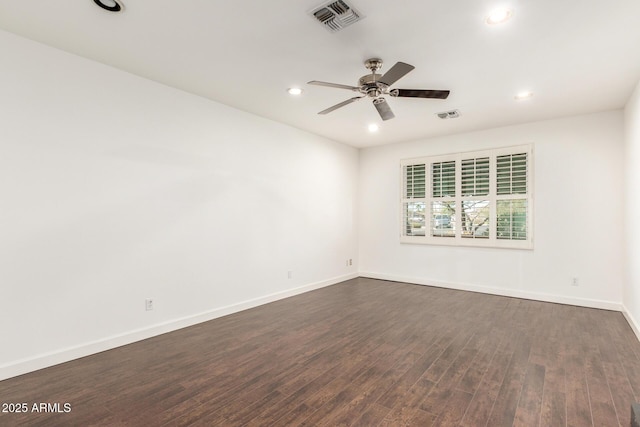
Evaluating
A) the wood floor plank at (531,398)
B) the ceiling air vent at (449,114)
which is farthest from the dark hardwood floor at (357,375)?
the ceiling air vent at (449,114)

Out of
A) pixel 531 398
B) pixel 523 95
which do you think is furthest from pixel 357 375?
pixel 523 95

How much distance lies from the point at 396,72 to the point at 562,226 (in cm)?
388

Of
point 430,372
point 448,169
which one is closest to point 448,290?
point 448,169

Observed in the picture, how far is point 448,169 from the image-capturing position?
230 inches

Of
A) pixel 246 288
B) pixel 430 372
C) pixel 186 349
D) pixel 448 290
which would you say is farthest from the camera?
pixel 448 290

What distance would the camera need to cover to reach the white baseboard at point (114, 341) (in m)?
2.63

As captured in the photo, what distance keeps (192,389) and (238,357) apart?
1.93 feet

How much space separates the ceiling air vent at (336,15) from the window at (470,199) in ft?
13.1

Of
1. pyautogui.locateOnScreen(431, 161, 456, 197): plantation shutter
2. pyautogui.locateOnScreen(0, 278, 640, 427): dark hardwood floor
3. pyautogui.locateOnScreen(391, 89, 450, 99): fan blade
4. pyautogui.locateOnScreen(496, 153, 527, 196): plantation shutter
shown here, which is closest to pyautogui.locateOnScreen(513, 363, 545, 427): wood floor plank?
pyautogui.locateOnScreen(0, 278, 640, 427): dark hardwood floor

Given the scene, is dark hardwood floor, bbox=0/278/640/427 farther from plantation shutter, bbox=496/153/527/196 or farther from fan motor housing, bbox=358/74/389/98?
fan motor housing, bbox=358/74/389/98

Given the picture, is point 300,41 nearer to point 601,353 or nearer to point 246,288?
point 246,288

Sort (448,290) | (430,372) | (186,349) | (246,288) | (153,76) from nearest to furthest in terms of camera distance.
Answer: (430,372), (186,349), (153,76), (246,288), (448,290)

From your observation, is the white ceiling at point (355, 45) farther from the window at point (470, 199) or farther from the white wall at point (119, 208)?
the window at point (470, 199)

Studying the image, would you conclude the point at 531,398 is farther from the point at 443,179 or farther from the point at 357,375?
the point at 443,179
